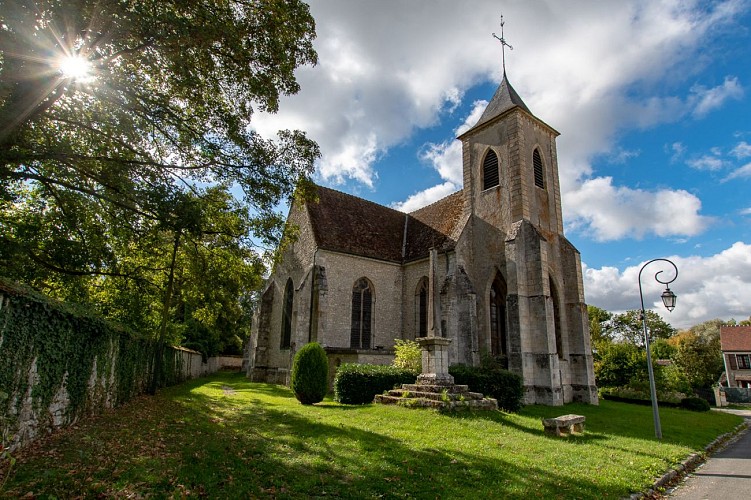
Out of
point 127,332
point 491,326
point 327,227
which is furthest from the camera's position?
point 327,227

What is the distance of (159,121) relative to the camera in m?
9.51

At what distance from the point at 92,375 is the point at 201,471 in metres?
5.70

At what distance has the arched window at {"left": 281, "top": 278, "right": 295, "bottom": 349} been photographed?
21.9m

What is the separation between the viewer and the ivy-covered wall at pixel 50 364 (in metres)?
5.93

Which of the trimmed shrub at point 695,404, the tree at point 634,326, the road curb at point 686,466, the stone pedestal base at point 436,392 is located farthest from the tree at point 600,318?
the stone pedestal base at point 436,392

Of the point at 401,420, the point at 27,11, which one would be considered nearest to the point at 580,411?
the point at 401,420

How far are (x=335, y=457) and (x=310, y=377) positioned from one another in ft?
24.2

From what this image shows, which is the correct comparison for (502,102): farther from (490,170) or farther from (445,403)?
(445,403)

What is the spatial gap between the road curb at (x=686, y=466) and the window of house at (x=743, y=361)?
39552 mm

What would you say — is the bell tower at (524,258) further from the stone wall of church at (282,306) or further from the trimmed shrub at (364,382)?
the stone wall of church at (282,306)

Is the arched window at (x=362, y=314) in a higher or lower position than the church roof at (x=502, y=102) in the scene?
lower

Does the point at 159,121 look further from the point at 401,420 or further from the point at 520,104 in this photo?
the point at 520,104

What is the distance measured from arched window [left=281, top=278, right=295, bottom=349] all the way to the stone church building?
0.07m

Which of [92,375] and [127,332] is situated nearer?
[92,375]
